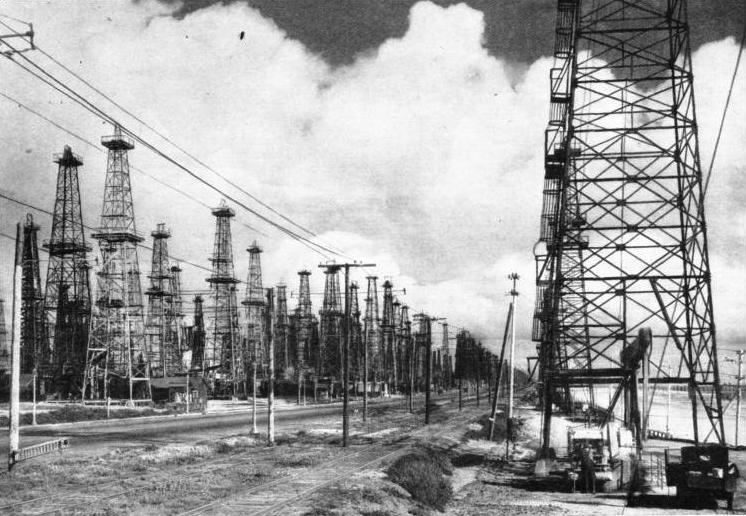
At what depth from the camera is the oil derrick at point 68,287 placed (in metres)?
54.5

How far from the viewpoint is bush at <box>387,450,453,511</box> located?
18453mm

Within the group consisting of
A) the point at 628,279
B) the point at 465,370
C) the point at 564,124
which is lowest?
the point at 465,370

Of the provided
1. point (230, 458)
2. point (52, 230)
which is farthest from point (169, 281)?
point (230, 458)

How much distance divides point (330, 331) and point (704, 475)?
76708mm

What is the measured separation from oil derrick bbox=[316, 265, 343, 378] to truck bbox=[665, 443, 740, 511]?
72019 mm

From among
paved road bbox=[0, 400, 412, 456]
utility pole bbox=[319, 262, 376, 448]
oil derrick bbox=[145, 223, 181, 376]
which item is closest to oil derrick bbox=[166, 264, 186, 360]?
oil derrick bbox=[145, 223, 181, 376]

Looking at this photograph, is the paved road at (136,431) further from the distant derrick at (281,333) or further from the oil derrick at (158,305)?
the distant derrick at (281,333)

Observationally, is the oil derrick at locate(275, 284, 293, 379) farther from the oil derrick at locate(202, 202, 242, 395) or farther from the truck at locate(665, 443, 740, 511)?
the truck at locate(665, 443, 740, 511)

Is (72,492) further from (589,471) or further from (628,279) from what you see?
(628,279)

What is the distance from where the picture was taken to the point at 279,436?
32969 millimetres

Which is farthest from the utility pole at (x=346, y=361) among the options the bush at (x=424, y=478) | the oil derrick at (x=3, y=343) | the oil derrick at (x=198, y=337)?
the oil derrick at (x=198, y=337)

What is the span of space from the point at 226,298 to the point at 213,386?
11.3 meters

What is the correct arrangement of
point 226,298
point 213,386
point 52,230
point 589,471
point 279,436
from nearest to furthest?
1. point 589,471
2. point 279,436
3. point 52,230
4. point 226,298
5. point 213,386

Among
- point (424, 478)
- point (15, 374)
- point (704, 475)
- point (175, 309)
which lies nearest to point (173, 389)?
point (175, 309)
